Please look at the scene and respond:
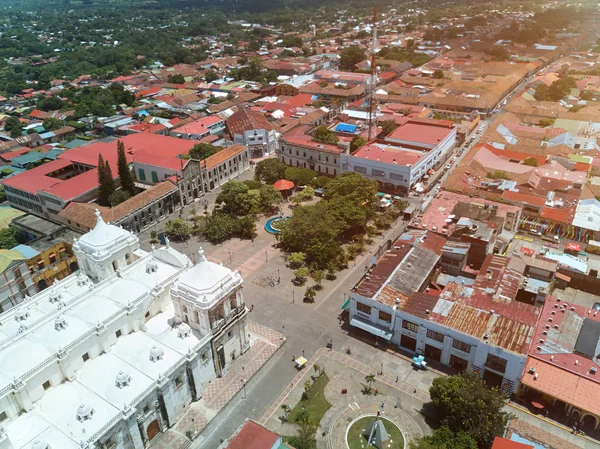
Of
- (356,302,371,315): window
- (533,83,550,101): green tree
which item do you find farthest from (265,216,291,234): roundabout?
(533,83,550,101): green tree

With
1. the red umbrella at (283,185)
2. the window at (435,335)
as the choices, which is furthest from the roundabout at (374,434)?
the red umbrella at (283,185)

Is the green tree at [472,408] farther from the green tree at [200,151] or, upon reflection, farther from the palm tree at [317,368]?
the green tree at [200,151]

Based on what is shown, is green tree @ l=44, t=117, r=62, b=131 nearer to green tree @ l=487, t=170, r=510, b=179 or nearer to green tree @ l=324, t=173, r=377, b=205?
green tree @ l=324, t=173, r=377, b=205

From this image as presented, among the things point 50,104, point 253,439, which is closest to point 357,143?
point 253,439

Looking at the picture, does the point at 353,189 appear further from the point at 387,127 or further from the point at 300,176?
the point at 387,127

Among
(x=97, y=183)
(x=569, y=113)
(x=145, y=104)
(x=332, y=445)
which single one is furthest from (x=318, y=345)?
(x=145, y=104)
